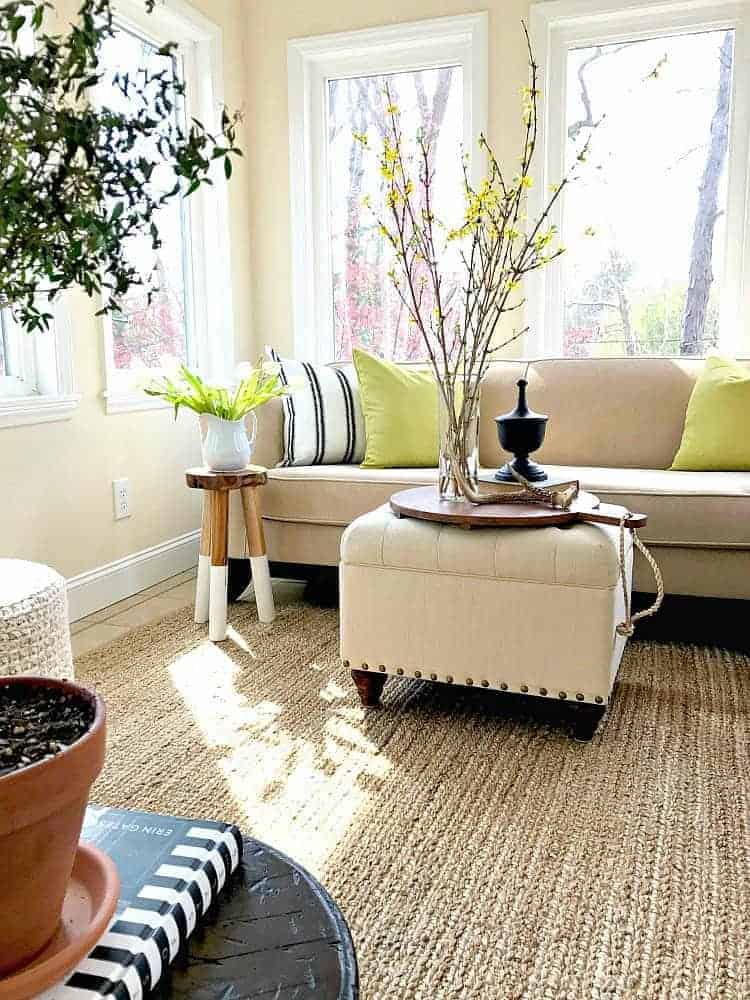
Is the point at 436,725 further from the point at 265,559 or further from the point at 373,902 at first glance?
the point at 265,559

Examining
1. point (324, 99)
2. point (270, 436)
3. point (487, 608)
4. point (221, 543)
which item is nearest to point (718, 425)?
point (487, 608)

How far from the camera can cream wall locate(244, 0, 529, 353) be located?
377cm

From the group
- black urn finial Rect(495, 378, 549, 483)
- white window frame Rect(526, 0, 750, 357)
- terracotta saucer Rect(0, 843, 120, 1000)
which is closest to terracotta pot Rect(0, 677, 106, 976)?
terracotta saucer Rect(0, 843, 120, 1000)

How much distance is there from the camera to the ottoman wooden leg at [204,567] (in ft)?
9.56

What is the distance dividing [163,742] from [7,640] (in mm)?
510

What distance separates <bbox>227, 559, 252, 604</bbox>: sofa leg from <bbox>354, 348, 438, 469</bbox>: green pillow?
55 cm

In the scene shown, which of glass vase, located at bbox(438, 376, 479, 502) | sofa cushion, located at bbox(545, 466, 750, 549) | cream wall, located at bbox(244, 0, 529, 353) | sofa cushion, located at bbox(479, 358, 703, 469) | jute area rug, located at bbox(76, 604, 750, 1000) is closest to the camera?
jute area rug, located at bbox(76, 604, 750, 1000)

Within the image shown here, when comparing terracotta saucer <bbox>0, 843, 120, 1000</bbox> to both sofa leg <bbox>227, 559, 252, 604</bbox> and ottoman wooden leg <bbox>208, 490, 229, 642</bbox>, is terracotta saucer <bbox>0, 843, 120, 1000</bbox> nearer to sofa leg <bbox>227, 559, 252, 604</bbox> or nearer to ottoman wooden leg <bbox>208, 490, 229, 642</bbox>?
ottoman wooden leg <bbox>208, 490, 229, 642</bbox>

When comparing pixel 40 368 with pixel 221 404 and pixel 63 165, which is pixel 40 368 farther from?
pixel 63 165

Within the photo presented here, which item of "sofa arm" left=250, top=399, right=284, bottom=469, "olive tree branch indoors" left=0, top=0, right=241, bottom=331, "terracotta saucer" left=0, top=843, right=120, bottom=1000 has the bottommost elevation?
"terracotta saucer" left=0, top=843, right=120, bottom=1000

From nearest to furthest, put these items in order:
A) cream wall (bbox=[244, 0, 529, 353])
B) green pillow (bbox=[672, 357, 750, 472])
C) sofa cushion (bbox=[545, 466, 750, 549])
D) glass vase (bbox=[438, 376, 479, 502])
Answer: glass vase (bbox=[438, 376, 479, 502]) < sofa cushion (bbox=[545, 466, 750, 549]) < green pillow (bbox=[672, 357, 750, 472]) < cream wall (bbox=[244, 0, 529, 353])

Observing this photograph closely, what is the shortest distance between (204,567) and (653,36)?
275 cm

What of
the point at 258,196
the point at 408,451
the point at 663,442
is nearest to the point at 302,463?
the point at 408,451

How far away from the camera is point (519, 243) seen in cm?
377
